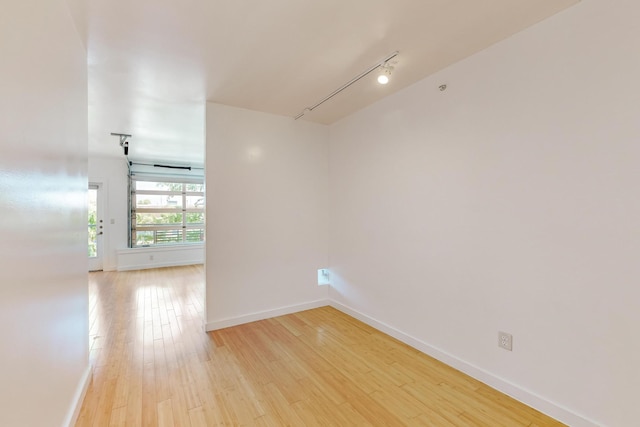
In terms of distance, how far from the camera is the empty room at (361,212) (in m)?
1.49

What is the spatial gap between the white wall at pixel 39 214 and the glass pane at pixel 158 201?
563 centimetres

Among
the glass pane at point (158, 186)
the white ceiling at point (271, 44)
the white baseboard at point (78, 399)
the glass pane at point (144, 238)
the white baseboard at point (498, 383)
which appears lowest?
the white baseboard at point (498, 383)

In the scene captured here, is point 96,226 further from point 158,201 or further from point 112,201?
point 158,201

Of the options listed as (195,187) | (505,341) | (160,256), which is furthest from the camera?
(195,187)

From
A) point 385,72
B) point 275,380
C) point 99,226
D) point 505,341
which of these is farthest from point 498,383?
point 99,226

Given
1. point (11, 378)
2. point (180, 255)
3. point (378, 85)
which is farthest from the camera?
point (180, 255)

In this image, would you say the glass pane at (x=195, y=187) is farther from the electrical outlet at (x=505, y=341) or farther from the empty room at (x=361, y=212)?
the electrical outlet at (x=505, y=341)

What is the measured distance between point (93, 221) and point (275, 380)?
6592mm

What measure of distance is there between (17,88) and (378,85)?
2637mm

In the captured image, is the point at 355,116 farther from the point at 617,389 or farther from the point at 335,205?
the point at 617,389

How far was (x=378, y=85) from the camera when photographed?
110 inches

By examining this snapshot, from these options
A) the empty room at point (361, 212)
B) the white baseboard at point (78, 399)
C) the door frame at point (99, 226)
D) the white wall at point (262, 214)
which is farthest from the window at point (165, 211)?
the white baseboard at point (78, 399)

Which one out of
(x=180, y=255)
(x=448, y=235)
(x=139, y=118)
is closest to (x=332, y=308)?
(x=448, y=235)

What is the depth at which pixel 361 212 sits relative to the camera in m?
3.46
